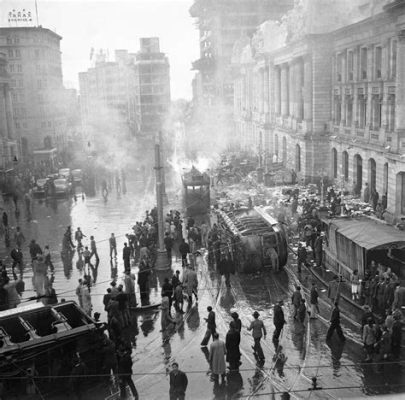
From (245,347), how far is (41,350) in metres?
5.46

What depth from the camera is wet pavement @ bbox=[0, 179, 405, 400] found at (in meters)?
13.1

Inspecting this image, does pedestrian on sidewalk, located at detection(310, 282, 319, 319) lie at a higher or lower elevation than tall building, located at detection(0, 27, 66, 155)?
lower

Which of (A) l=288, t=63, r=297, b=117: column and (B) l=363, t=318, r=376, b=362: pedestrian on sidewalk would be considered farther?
(A) l=288, t=63, r=297, b=117: column

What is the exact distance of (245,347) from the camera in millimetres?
15562

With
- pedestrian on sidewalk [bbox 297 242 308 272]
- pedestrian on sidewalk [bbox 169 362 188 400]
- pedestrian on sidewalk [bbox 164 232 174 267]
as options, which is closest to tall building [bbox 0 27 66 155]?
pedestrian on sidewalk [bbox 164 232 174 267]

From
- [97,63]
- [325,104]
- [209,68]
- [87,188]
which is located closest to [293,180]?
[325,104]

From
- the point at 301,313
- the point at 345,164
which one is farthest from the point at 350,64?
the point at 301,313

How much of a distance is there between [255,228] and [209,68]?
80.0 m

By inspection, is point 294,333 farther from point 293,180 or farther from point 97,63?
point 97,63

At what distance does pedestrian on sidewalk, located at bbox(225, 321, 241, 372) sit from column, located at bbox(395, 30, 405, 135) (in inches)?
750

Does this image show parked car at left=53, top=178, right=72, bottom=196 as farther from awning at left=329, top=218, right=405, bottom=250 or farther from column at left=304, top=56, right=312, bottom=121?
awning at left=329, top=218, right=405, bottom=250

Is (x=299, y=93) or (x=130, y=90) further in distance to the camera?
(x=130, y=90)

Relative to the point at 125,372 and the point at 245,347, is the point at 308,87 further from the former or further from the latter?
the point at 125,372

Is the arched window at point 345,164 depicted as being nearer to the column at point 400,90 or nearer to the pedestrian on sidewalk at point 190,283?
the column at point 400,90
